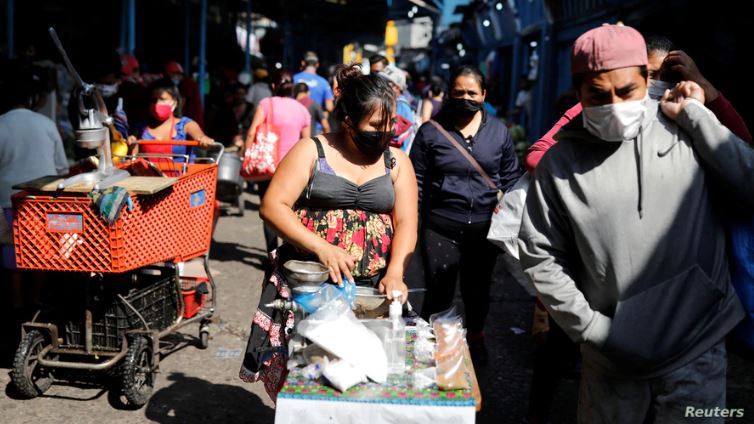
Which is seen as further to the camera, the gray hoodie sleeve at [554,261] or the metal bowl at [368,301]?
the metal bowl at [368,301]

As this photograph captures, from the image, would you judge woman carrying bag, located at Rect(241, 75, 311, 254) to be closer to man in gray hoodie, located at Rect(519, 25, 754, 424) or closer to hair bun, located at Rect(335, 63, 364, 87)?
hair bun, located at Rect(335, 63, 364, 87)

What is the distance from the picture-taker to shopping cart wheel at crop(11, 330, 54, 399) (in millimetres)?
4785

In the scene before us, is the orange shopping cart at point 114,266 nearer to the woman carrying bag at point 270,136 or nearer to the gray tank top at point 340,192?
the gray tank top at point 340,192

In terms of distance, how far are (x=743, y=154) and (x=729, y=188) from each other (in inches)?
5.0

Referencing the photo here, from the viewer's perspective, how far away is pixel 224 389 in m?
5.17

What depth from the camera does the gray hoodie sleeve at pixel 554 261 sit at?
2.65 metres

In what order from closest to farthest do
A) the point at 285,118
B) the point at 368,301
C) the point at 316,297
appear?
the point at 316,297 < the point at 368,301 < the point at 285,118

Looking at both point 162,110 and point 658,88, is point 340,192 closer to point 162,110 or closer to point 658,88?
point 658,88

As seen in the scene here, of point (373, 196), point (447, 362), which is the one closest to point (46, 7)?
point (373, 196)

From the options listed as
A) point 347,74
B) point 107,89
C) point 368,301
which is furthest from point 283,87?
point 368,301

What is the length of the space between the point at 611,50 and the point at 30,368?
4021 mm

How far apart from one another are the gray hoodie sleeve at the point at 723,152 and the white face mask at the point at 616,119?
6.9 inches

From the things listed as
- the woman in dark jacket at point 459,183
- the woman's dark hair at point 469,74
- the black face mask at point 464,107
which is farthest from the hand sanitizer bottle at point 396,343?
the woman's dark hair at point 469,74

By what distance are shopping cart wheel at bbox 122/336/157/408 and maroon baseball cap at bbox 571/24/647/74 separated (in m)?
3.34
